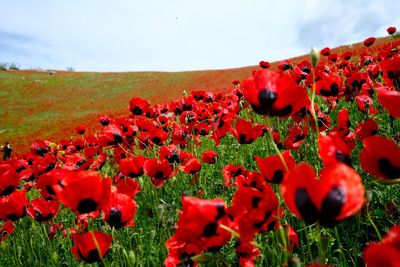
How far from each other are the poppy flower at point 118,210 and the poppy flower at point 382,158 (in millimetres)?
1014

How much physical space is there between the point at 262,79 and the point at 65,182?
0.78 metres

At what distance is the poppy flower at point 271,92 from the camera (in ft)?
3.95

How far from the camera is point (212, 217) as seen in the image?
1.04 m

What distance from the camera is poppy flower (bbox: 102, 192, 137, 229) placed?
5.40 ft

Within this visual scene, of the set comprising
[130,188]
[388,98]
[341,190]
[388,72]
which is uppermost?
[388,72]

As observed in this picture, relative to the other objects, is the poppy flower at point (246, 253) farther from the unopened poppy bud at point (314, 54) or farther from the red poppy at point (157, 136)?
the red poppy at point (157, 136)

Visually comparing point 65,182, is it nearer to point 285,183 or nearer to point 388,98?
point 285,183

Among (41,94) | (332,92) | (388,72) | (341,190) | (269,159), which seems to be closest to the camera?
(341,190)

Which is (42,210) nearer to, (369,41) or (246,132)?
(246,132)

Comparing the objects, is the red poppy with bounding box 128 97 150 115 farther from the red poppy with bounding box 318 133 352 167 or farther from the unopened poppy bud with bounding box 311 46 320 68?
the red poppy with bounding box 318 133 352 167

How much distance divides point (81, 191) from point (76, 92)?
1446 inches

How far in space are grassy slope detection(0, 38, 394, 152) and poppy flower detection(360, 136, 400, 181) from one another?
18.8m

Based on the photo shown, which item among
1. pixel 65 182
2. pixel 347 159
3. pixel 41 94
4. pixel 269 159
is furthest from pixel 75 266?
pixel 41 94

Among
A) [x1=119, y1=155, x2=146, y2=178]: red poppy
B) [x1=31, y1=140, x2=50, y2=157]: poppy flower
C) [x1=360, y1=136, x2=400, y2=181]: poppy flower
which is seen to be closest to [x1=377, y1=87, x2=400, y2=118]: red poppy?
[x1=360, y1=136, x2=400, y2=181]: poppy flower
